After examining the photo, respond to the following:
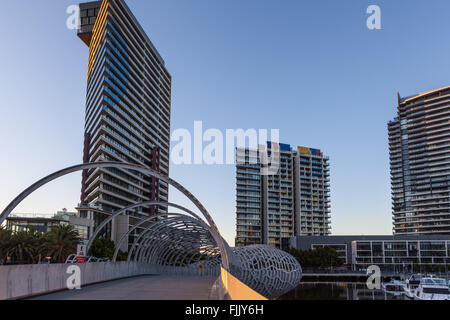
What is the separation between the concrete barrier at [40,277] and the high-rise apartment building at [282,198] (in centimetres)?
11472

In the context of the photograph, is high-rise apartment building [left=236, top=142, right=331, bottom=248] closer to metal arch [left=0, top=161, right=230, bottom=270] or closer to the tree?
A: the tree

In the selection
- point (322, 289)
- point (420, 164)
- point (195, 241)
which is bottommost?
point (322, 289)

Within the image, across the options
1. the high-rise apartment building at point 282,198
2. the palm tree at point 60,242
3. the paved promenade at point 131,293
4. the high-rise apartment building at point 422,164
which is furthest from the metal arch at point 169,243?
the high-rise apartment building at point 422,164

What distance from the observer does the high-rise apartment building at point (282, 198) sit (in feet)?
446

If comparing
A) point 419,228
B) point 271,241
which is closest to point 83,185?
point 271,241

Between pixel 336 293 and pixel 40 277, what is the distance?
5188cm

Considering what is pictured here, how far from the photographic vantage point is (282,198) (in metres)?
141

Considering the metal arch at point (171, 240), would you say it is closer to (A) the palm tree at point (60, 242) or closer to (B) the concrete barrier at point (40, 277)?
(B) the concrete barrier at point (40, 277)

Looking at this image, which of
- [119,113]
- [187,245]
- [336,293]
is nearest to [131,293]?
[187,245]

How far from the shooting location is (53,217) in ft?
213

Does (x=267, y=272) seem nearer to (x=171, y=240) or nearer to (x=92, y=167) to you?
(x=171, y=240)
